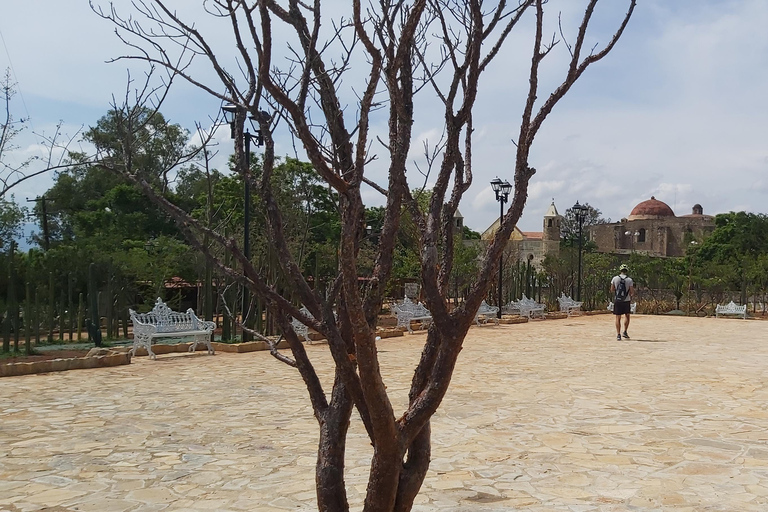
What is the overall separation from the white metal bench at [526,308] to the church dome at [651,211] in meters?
46.0

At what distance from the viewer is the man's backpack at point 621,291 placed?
14445 mm

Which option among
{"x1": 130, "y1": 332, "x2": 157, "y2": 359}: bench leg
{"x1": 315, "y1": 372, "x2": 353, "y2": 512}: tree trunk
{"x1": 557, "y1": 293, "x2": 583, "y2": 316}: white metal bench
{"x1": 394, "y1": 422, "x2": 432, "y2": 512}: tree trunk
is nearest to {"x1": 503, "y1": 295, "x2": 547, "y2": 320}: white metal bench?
{"x1": 557, "y1": 293, "x2": 583, "y2": 316}: white metal bench

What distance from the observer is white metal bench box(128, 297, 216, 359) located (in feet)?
36.8

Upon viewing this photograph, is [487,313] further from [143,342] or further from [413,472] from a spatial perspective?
[413,472]

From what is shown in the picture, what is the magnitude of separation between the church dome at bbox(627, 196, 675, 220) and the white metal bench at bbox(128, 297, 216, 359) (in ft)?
194

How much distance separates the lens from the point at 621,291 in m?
14.5

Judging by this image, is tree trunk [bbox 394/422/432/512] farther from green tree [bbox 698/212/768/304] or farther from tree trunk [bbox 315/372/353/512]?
green tree [bbox 698/212/768/304]

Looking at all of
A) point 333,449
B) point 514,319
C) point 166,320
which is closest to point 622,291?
point 514,319

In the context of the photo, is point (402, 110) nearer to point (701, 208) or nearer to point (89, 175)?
point (89, 175)

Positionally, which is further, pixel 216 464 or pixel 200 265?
pixel 200 265

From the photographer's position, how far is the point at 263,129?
2.54m

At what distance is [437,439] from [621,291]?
9.86 metres

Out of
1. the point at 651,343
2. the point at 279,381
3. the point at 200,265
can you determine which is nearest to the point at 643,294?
the point at 651,343

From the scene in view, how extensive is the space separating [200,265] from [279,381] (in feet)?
30.6
